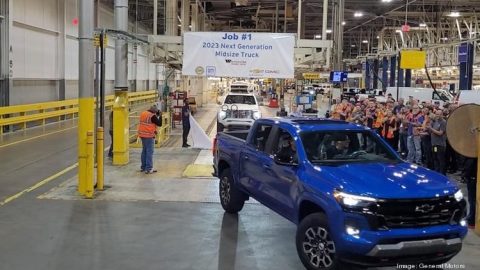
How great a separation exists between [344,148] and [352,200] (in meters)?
1.59

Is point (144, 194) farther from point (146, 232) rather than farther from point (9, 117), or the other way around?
point (9, 117)

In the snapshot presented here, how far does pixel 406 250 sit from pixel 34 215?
627cm

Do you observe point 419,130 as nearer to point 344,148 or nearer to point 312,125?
point 312,125

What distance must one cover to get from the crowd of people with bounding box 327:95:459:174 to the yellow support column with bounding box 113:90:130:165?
23.8ft

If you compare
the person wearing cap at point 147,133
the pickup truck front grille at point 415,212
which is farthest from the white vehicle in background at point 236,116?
the pickup truck front grille at point 415,212

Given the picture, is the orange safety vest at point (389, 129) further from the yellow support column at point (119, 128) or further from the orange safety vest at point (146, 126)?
the yellow support column at point (119, 128)

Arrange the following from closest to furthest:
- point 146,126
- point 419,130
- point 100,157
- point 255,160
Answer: point 255,160, point 100,157, point 146,126, point 419,130

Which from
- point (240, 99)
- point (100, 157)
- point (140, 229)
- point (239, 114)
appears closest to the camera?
point (140, 229)

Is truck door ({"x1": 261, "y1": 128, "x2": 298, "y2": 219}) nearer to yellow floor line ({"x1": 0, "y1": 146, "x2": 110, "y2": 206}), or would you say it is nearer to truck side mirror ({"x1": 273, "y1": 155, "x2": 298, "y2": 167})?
truck side mirror ({"x1": 273, "y1": 155, "x2": 298, "y2": 167})

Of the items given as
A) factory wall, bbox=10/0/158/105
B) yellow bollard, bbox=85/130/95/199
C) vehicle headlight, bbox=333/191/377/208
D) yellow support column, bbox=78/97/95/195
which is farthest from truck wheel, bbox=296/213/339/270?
factory wall, bbox=10/0/158/105

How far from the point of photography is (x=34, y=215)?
29.7ft

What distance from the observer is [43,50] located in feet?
86.9

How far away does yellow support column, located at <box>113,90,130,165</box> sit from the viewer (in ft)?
47.0

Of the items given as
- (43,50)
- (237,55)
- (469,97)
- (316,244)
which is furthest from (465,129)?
(43,50)
